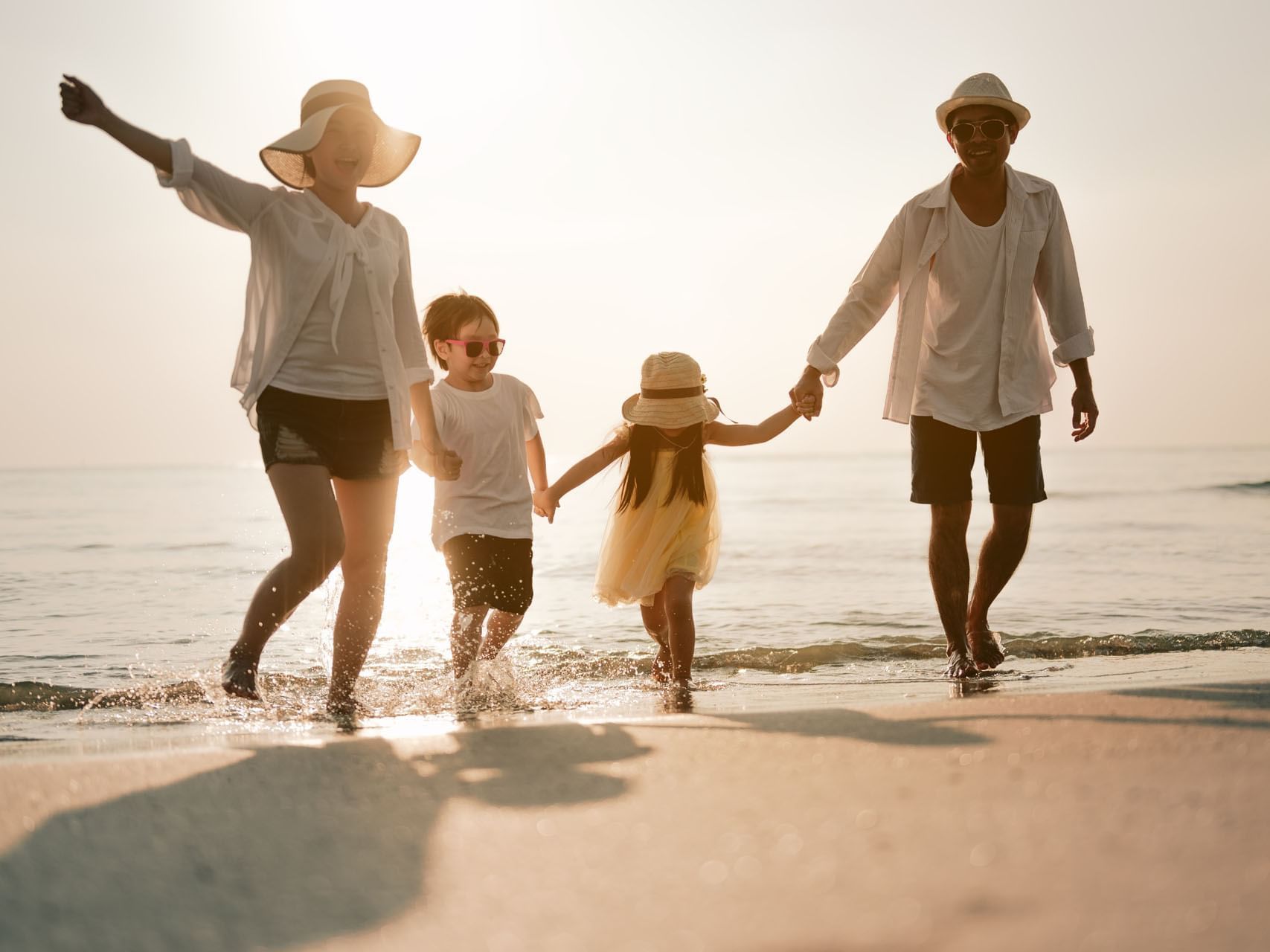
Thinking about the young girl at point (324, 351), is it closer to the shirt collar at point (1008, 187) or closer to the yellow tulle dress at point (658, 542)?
the yellow tulle dress at point (658, 542)

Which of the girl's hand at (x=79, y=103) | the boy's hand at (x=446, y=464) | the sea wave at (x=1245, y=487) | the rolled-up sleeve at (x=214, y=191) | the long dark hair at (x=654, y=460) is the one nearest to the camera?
the girl's hand at (x=79, y=103)

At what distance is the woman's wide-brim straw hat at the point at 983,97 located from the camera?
515 centimetres

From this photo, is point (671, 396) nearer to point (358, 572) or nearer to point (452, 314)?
point (452, 314)

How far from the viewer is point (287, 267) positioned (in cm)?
423

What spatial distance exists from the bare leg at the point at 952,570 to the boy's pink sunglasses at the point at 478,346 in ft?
6.67

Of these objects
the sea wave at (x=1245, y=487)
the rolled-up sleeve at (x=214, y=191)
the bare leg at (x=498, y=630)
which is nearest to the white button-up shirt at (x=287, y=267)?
the rolled-up sleeve at (x=214, y=191)

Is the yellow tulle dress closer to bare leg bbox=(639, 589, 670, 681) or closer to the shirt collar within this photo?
bare leg bbox=(639, 589, 670, 681)

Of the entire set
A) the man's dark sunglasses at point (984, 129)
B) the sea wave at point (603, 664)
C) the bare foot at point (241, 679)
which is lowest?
the sea wave at point (603, 664)

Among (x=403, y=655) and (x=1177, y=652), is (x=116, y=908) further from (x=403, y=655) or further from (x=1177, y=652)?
(x=1177, y=652)

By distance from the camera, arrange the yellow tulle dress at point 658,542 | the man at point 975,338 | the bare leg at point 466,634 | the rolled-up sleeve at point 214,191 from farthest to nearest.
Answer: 1. the yellow tulle dress at point 658,542
2. the bare leg at point 466,634
3. the man at point 975,338
4. the rolled-up sleeve at point 214,191

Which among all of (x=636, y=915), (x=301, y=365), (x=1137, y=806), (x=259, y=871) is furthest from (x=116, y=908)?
(x=301, y=365)

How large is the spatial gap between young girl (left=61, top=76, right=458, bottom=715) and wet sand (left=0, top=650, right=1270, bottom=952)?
1.12 metres

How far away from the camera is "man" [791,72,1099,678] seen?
533 centimetres

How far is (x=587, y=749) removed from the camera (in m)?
2.99
